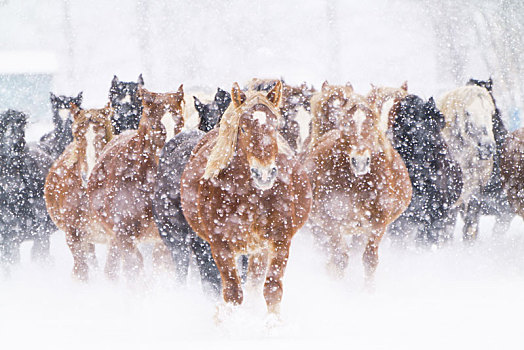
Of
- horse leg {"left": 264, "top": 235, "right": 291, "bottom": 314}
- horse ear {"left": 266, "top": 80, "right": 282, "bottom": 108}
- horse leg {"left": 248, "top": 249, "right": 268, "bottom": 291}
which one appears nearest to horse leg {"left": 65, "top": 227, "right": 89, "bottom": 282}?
horse leg {"left": 248, "top": 249, "right": 268, "bottom": 291}

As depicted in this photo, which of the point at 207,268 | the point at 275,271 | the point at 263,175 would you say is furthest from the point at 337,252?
Result: the point at 263,175

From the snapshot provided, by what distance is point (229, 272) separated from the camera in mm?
3947

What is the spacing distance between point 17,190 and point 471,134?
5.03 m

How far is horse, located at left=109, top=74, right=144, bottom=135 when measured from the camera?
5902mm

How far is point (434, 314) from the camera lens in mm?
4543

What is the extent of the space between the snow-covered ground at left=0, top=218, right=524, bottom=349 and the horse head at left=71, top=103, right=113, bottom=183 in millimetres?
1147

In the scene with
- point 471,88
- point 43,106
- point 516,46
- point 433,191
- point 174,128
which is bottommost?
point 433,191

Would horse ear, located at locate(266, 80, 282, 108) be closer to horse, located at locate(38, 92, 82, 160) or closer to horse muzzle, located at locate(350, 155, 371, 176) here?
horse muzzle, located at locate(350, 155, 371, 176)

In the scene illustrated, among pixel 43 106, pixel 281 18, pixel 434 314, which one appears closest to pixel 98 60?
pixel 43 106

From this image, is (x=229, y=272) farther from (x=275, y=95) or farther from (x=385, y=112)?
(x=385, y=112)

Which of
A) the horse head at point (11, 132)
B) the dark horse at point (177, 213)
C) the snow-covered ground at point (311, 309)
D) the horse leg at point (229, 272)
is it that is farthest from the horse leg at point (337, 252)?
the horse head at point (11, 132)

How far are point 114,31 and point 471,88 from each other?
26.7m

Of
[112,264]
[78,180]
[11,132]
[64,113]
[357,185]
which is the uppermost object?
[64,113]

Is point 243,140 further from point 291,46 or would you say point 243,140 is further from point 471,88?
point 291,46
